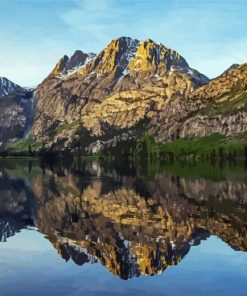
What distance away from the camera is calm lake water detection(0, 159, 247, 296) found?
4366cm

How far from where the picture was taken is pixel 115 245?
60.9 meters

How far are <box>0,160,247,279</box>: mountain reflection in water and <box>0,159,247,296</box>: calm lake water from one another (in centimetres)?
14

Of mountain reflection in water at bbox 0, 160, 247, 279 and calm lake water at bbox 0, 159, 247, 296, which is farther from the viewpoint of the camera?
mountain reflection in water at bbox 0, 160, 247, 279

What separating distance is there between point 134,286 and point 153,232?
25598 mm

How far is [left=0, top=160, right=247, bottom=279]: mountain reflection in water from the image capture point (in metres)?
55.5

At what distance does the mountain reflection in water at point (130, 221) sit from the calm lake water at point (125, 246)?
14 cm

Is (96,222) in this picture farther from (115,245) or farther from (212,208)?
(212,208)

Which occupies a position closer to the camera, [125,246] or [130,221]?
[125,246]

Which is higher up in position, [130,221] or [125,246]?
[130,221]

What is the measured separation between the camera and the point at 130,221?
79.3 m

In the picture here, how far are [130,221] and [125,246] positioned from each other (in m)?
19.1

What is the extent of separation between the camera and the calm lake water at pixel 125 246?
43.7 m

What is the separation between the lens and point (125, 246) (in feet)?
197

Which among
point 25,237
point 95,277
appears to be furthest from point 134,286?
point 25,237
